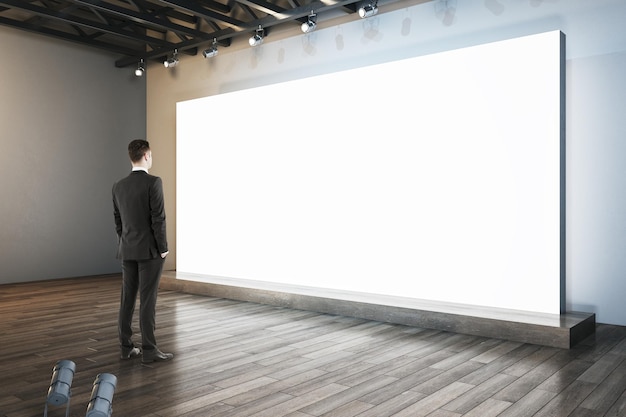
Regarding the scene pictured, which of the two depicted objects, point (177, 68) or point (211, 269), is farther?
point (177, 68)

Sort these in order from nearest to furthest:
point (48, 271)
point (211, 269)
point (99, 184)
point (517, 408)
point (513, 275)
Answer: point (517, 408) < point (513, 275) < point (211, 269) < point (48, 271) < point (99, 184)

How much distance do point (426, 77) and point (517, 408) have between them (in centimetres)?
352

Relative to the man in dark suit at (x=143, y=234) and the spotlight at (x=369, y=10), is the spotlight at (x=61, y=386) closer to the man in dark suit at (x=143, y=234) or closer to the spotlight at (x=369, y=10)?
the man in dark suit at (x=143, y=234)

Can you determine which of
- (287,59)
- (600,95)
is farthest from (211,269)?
(600,95)

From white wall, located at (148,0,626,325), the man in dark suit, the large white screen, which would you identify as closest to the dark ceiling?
white wall, located at (148,0,626,325)

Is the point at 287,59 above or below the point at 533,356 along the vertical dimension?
above

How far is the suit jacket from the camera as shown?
3.81 metres

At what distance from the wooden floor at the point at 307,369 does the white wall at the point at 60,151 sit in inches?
108

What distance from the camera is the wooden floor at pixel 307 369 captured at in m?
3.05

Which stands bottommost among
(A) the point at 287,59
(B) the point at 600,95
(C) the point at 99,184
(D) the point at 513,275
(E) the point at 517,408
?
(E) the point at 517,408

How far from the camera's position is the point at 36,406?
3068 mm

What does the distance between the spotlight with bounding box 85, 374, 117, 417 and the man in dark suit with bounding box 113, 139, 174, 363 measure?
53.6 inches

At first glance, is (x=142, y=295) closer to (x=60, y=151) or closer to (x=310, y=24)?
(x=310, y=24)

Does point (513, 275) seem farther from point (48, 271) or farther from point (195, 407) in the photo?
point (48, 271)
